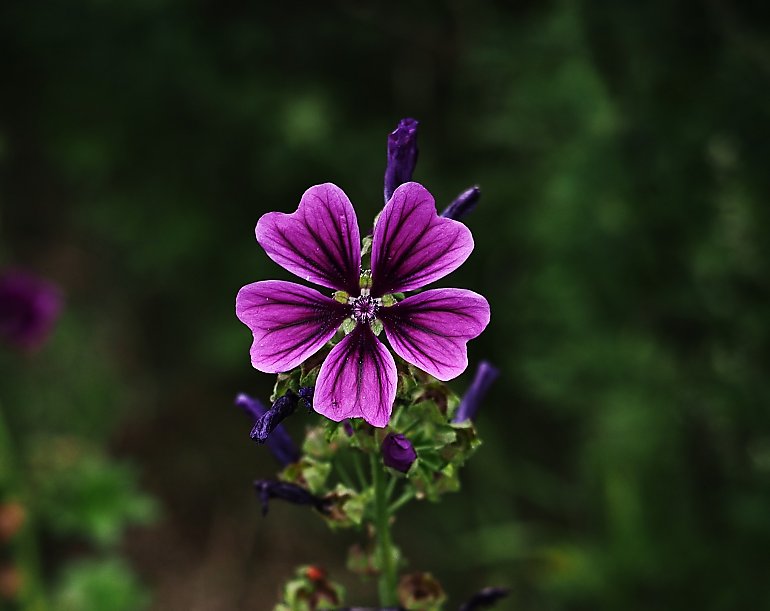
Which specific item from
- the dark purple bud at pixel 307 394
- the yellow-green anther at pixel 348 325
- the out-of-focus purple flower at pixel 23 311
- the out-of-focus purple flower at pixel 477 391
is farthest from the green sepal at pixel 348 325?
the out-of-focus purple flower at pixel 23 311

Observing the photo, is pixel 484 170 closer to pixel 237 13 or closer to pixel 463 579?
pixel 237 13

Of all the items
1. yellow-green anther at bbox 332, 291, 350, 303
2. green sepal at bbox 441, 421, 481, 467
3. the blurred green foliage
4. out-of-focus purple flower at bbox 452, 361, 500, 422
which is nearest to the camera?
yellow-green anther at bbox 332, 291, 350, 303

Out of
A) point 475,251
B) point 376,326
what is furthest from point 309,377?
point 475,251

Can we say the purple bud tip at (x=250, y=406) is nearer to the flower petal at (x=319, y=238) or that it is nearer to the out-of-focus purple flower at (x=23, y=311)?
the flower petal at (x=319, y=238)

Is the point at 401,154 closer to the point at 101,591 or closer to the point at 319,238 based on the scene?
the point at 319,238

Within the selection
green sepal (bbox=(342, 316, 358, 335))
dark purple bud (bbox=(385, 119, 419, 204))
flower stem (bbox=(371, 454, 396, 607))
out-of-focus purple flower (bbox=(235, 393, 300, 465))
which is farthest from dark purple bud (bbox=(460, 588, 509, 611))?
dark purple bud (bbox=(385, 119, 419, 204))

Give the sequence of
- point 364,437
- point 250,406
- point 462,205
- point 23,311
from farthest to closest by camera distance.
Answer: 1. point 23,311
2. point 250,406
3. point 462,205
4. point 364,437

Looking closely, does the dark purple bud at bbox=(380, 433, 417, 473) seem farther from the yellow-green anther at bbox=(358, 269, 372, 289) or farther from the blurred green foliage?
the blurred green foliage

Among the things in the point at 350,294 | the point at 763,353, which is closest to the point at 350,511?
the point at 350,294

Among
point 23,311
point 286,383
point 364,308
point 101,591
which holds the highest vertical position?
point 23,311
